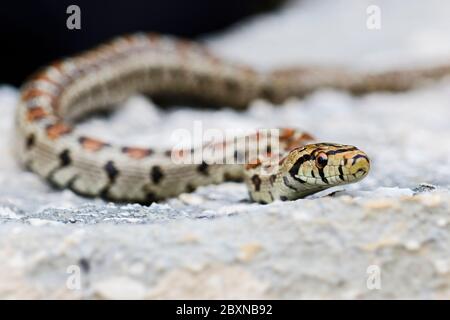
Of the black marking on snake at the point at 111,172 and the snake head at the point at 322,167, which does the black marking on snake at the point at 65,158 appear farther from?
the snake head at the point at 322,167

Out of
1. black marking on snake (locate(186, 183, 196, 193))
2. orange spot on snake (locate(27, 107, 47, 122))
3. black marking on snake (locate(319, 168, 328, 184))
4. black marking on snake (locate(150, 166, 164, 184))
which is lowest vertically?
black marking on snake (locate(186, 183, 196, 193))

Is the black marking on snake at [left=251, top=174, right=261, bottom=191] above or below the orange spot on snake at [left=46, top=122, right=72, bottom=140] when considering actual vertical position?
below

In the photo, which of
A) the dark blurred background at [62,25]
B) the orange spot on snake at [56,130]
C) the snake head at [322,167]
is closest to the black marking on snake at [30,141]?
the orange spot on snake at [56,130]

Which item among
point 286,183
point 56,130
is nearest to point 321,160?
point 286,183

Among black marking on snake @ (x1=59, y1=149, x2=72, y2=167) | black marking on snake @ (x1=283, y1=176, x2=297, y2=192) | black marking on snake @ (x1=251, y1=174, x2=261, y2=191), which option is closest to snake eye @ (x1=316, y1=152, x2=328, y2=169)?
black marking on snake @ (x1=283, y1=176, x2=297, y2=192)

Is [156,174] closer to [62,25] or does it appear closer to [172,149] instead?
[172,149]

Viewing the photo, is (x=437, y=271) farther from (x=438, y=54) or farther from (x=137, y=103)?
(x=438, y=54)

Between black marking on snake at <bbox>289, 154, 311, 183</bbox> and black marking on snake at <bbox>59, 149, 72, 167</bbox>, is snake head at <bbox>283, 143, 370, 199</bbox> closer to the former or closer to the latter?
black marking on snake at <bbox>289, 154, 311, 183</bbox>

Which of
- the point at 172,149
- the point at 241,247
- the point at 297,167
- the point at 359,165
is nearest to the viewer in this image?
the point at 241,247

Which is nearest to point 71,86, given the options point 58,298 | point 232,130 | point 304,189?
point 232,130
